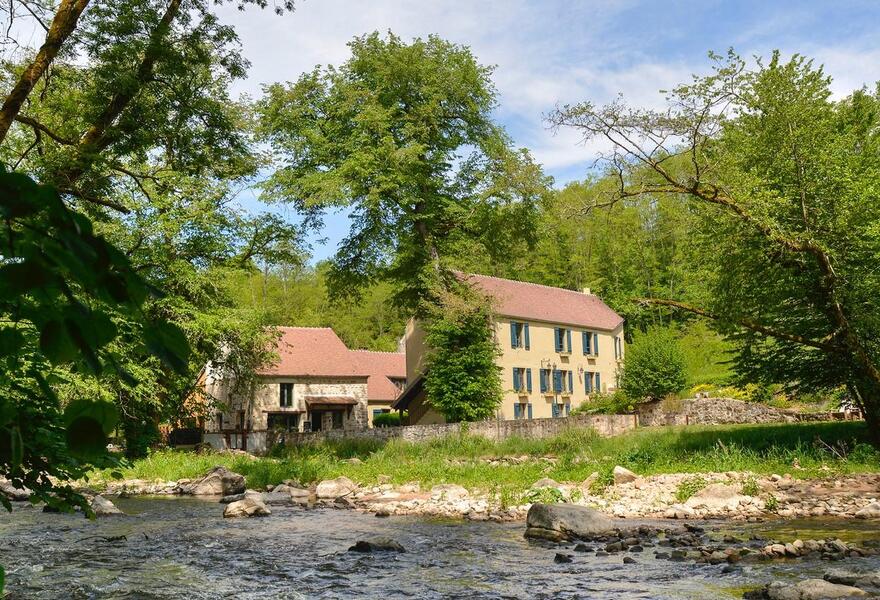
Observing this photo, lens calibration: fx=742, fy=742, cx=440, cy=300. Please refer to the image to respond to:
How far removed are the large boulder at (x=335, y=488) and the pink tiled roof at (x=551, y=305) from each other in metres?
20.0

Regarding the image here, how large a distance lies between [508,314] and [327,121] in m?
14.9

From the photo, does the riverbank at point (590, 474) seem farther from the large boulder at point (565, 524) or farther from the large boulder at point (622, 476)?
the large boulder at point (565, 524)

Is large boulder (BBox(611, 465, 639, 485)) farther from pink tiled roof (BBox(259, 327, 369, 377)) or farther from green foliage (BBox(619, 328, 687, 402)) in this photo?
pink tiled roof (BBox(259, 327, 369, 377))

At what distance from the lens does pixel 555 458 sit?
2580cm

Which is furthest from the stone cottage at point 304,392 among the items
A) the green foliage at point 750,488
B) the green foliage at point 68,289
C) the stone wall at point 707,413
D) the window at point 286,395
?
the green foliage at point 68,289

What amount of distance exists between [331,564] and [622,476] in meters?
10.2

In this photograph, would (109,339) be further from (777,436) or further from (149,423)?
(149,423)

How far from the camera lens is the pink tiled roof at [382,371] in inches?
2054

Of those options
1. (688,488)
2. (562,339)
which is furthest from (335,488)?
(562,339)

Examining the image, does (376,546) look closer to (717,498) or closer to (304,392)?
(717,498)

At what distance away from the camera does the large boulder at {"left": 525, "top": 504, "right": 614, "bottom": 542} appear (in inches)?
520

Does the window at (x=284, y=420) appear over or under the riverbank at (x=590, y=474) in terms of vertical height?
over

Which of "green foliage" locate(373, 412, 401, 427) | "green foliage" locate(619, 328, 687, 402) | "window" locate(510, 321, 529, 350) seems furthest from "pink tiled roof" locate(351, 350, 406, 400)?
"green foliage" locate(619, 328, 687, 402)

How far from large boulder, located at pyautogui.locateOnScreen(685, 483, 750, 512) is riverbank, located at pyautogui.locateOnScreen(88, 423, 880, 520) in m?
0.03
